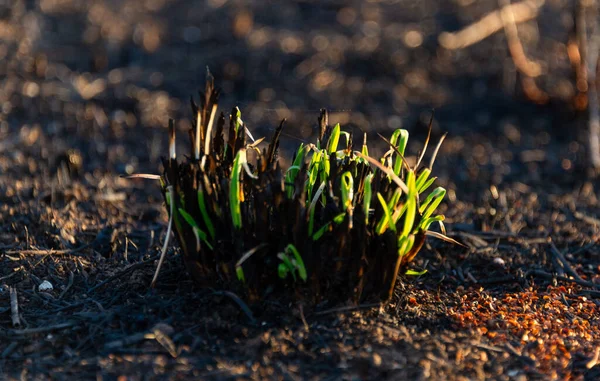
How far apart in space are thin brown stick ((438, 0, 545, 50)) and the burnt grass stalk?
14.3ft

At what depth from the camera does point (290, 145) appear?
5.29 m

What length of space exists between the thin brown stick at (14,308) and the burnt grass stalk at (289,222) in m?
0.52

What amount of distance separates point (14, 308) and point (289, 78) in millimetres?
3856

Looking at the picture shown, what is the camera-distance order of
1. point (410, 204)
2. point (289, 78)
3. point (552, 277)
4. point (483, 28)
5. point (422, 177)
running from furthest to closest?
point (483, 28), point (289, 78), point (552, 277), point (422, 177), point (410, 204)

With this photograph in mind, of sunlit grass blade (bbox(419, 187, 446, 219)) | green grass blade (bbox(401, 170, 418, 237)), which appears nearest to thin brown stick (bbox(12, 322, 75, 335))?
green grass blade (bbox(401, 170, 418, 237))

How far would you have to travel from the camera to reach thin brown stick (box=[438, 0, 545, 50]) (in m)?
6.64

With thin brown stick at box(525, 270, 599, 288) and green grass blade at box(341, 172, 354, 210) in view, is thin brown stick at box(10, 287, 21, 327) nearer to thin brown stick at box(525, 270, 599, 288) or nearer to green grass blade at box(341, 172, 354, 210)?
green grass blade at box(341, 172, 354, 210)

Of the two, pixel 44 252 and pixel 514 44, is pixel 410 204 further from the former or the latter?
pixel 514 44

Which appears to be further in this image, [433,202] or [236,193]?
[433,202]

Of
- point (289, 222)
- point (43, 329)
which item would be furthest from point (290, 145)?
point (43, 329)

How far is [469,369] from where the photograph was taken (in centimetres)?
230

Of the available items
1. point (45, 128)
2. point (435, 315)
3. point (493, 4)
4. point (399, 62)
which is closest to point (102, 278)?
point (435, 315)

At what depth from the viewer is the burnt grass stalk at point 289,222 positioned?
2420 millimetres

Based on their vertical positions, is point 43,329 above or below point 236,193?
below
